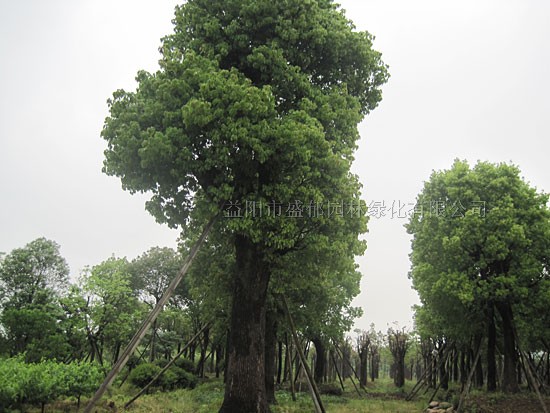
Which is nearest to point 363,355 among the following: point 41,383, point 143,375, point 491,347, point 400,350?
point 400,350

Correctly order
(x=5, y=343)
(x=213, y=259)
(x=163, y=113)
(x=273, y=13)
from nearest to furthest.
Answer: (x=163, y=113) → (x=273, y=13) → (x=213, y=259) → (x=5, y=343)

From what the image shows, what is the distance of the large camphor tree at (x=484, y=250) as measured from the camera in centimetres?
1800

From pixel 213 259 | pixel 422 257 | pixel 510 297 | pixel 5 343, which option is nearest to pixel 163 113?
pixel 213 259

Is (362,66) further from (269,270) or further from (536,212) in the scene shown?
(536,212)

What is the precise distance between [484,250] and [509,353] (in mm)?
5339

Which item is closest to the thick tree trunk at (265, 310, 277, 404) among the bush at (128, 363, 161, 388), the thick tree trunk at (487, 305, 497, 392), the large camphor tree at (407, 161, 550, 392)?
the large camphor tree at (407, 161, 550, 392)

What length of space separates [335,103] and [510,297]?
520 inches

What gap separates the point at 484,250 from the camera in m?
18.1

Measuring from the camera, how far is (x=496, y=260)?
1891 cm

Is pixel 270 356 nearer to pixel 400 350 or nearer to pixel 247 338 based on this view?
pixel 247 338

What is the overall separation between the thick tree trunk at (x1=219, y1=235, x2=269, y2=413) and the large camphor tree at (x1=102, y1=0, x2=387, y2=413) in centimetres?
3

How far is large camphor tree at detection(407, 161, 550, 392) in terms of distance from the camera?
59.1 ft

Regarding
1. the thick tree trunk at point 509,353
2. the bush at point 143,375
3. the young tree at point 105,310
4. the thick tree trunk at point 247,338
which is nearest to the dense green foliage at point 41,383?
the thick tree trunk at point 247,338

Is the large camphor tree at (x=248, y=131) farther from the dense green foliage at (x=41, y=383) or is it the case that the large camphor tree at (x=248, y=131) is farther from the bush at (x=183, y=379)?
the bush at (x=183, y=379)
